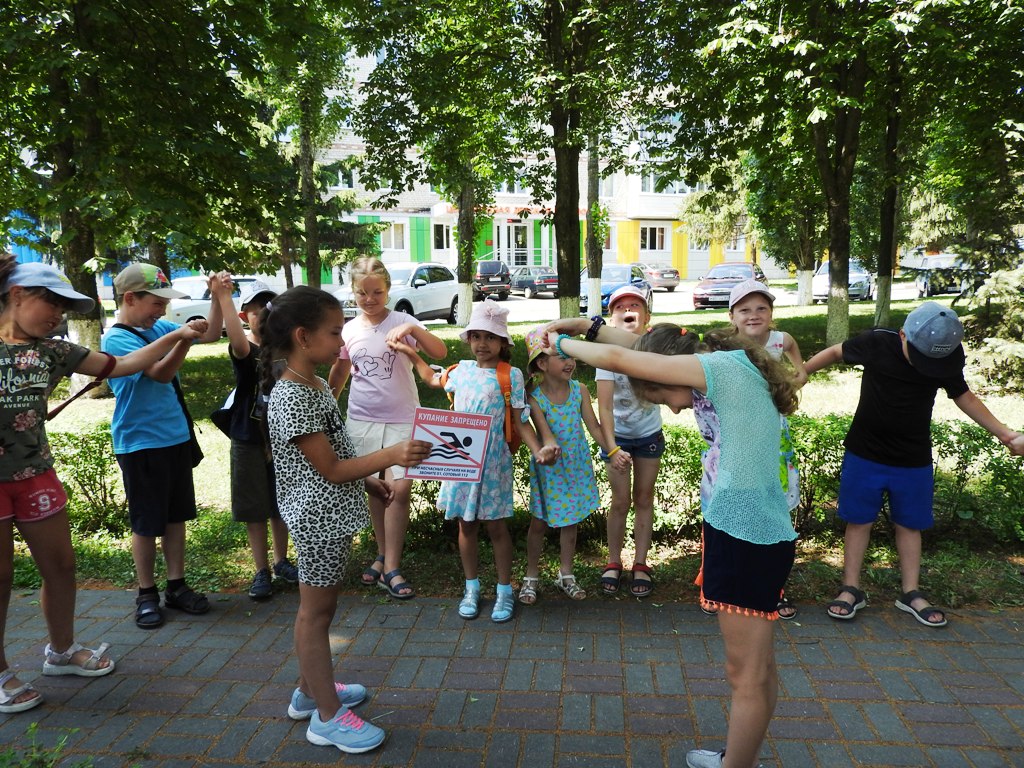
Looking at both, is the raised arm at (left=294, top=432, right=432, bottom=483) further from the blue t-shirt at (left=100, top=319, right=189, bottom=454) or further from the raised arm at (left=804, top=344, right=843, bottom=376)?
the raised arm at (left=804, top=344, right=843, bottom=376)

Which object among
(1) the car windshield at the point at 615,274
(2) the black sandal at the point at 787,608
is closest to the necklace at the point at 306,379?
(2) the black sandal at the point at 787,608

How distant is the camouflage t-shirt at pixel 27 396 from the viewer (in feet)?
10.0

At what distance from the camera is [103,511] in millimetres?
5512

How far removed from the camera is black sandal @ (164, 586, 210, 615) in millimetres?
4098

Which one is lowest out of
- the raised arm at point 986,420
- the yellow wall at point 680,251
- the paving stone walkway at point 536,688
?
the paving stone walkway at point 536,688

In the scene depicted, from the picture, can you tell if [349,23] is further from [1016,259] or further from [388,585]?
[1016,259]

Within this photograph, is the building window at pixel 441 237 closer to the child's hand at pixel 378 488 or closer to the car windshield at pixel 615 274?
the car windshield at pixel 615 274

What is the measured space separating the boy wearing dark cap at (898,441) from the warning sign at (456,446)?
1994 millimetres

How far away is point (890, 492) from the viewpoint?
3.90 m

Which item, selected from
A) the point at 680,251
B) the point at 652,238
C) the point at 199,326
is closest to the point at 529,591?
the point at 199,326

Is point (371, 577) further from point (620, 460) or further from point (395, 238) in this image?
point (395, 238)

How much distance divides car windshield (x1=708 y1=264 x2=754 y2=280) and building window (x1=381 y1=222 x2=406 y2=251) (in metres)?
23.2

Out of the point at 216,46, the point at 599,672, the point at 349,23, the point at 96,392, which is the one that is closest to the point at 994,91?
the point at 349,23

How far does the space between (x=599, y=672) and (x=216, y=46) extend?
776cm
